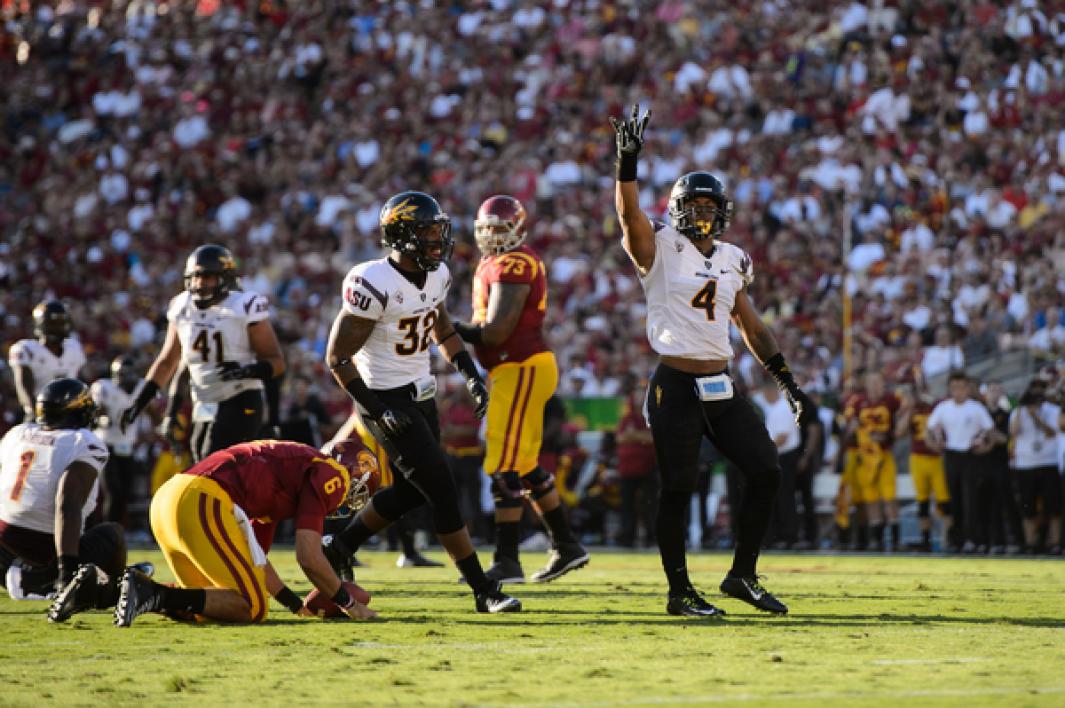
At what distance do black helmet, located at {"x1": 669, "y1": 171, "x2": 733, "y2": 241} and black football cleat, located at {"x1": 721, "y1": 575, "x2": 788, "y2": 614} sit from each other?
5.79 ft

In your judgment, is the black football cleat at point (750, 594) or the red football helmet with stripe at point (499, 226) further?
the red football helmet with stripe at point (499, 226)

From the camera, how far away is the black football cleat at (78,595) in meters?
7.88

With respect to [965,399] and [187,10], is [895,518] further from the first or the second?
[187,10]

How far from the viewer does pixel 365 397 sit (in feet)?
27.9

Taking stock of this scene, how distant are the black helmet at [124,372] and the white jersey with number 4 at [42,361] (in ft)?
12.4

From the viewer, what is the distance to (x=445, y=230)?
874cm

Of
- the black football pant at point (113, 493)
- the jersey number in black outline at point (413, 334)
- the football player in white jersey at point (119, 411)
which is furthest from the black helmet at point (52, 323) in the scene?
the jersey number in black outline at point (413, 334)

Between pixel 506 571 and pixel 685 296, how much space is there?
3101mm

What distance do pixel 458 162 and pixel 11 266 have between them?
7325mm

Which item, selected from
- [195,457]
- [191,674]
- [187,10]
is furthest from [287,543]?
[187,10]

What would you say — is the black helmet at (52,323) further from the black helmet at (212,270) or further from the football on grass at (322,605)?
the football on grass at (322,605)

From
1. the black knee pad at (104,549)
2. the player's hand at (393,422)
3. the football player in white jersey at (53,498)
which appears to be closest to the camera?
the player's hand at (393,422)

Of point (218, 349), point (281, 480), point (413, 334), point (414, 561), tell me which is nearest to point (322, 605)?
point (281, 480)

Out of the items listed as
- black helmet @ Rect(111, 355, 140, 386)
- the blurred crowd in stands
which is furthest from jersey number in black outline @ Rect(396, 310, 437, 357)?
black helmet @ Rect(111, 355, 140, 386)
